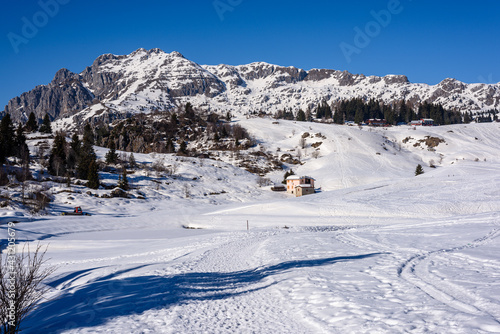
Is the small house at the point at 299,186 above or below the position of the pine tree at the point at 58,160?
below

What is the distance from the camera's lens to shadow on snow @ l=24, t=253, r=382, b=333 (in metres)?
8.00

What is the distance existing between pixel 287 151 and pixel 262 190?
173 feet

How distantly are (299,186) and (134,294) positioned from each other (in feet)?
220

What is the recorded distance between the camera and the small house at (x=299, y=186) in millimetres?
74750

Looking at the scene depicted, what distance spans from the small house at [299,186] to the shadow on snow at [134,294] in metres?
61.5

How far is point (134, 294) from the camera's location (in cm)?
998

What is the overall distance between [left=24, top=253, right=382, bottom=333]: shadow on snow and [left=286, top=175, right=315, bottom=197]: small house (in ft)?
202

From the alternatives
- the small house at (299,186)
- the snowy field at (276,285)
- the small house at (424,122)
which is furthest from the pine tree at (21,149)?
the small house at (424,122)

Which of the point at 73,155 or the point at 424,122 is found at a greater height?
the point at 424,122

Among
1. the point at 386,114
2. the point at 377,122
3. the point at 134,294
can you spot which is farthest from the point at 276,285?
the point at 386,114

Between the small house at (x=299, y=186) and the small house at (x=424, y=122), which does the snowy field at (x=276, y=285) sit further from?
the small house at (x=424, y=122)

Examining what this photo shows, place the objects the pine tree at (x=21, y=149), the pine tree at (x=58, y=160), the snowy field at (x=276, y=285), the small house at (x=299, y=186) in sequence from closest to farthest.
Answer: the snowy field at (x=276, y=285) → the pine tree at (x=21, y=149) → the pine tree at (x=58, y=160) → the small house at (x=299, y=186)

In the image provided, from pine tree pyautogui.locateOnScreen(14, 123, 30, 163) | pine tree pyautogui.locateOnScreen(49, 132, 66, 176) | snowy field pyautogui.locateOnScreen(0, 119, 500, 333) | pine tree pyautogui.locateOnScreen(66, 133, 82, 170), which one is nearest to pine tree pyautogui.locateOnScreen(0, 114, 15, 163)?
pine tree pyautogui.locateOnScreen(14, 123, 30, 163)

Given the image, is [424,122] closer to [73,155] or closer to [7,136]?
[73,155]
